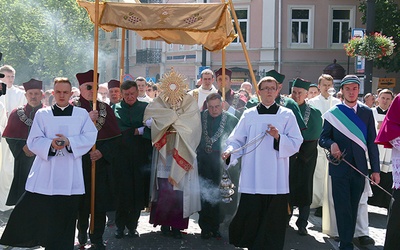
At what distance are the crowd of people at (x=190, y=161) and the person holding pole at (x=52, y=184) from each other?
1 cm

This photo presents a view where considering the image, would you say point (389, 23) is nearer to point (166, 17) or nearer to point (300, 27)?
point (300, 27)

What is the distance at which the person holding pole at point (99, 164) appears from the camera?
23.5 feet

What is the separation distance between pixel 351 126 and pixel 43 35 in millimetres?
30794

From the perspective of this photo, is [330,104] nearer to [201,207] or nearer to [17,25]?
[201,207]

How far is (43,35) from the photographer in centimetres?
3512

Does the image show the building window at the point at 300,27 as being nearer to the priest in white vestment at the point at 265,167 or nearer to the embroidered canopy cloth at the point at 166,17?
the embroidered canopy cloth at the point at 166,17

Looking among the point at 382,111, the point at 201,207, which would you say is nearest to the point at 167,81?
the point at 201,207

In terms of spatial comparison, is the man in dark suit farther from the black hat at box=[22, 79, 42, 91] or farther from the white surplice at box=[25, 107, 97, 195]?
the black hat at box=[22, 79, 42, 91]

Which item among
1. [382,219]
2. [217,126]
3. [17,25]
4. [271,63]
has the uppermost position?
[17,25]

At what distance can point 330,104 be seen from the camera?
9617 mm

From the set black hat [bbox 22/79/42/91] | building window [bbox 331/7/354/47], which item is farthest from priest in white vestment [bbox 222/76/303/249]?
building window [bbox 331/7/354/47]

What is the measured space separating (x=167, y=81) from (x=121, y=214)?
189 cm

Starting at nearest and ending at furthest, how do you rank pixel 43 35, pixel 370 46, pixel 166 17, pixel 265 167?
1. pixel 265 167
2. pixel 166 17
3. pixel 370 46
4. pixel 43 35

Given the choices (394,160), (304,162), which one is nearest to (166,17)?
(304,162)
